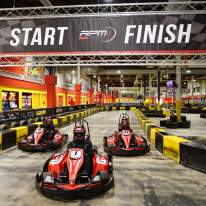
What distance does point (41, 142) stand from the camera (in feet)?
23.0

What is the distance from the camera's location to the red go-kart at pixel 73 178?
137 inches

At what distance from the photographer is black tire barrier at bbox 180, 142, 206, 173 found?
5012mm

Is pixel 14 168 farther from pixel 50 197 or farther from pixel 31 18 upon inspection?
pixel 31 18

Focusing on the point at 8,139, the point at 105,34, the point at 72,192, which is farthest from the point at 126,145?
the point at 105,34

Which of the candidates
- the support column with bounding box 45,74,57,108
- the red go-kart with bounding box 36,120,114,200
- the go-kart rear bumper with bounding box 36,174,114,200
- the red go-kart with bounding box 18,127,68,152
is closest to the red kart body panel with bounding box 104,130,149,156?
the red go-kart with bounding box 18,127,68,152

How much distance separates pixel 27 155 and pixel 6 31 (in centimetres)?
424

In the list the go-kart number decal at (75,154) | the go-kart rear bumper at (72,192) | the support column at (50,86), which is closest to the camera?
the go-kart rear bumper at (72,192)

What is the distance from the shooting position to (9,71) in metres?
15.8

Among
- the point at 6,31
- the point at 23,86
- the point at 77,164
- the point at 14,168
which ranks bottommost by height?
the point at 14,168

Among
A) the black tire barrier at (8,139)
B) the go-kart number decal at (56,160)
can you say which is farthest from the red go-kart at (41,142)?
the go-kart number decal at (56,160)

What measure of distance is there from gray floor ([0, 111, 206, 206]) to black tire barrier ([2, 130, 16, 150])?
1.13 metres

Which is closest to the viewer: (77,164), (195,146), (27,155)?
(77,164)

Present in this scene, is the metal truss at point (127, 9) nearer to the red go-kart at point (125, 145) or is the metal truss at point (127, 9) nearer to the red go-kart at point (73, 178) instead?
the red go-kart at point (125, 145)

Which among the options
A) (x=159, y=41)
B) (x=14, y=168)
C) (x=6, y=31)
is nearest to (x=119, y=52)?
(x=159, y=41)
